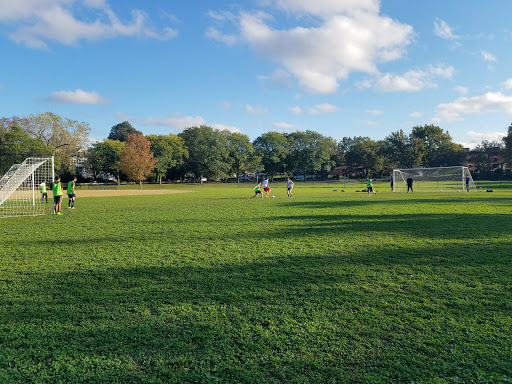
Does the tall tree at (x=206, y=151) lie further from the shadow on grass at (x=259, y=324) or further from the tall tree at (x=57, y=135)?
the shadow on grass at (x=259, y=324)

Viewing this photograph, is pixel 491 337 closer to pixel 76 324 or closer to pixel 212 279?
pixel 212 279

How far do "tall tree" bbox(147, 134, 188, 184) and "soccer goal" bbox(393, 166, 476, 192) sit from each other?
48.0 m

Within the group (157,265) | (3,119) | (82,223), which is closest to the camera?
(157,265)

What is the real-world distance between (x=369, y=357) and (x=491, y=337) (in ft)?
5.14

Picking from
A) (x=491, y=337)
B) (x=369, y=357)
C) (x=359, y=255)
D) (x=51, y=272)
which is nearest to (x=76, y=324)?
(x=51, y=272)

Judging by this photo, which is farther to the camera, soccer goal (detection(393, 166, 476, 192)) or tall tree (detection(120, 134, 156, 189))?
tall tree (detection(120, 134, 156, 189))

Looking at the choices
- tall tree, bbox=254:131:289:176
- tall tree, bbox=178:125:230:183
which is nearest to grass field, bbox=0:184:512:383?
tall tree, bbox=178:125:230:183

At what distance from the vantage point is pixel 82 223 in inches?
515

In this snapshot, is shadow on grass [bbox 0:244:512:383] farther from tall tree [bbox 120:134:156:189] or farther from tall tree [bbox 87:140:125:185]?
tall tree [bbox 87:140:125:185]

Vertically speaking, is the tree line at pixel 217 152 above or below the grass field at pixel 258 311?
above

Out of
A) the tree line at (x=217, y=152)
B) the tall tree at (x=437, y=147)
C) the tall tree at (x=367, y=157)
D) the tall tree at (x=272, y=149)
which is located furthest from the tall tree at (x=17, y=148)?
the tall tree at (x=437, y=147)

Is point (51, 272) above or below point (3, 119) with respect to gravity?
below

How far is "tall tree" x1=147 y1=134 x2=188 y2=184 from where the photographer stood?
71812 millimetres

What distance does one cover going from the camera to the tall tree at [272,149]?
3590 inches
